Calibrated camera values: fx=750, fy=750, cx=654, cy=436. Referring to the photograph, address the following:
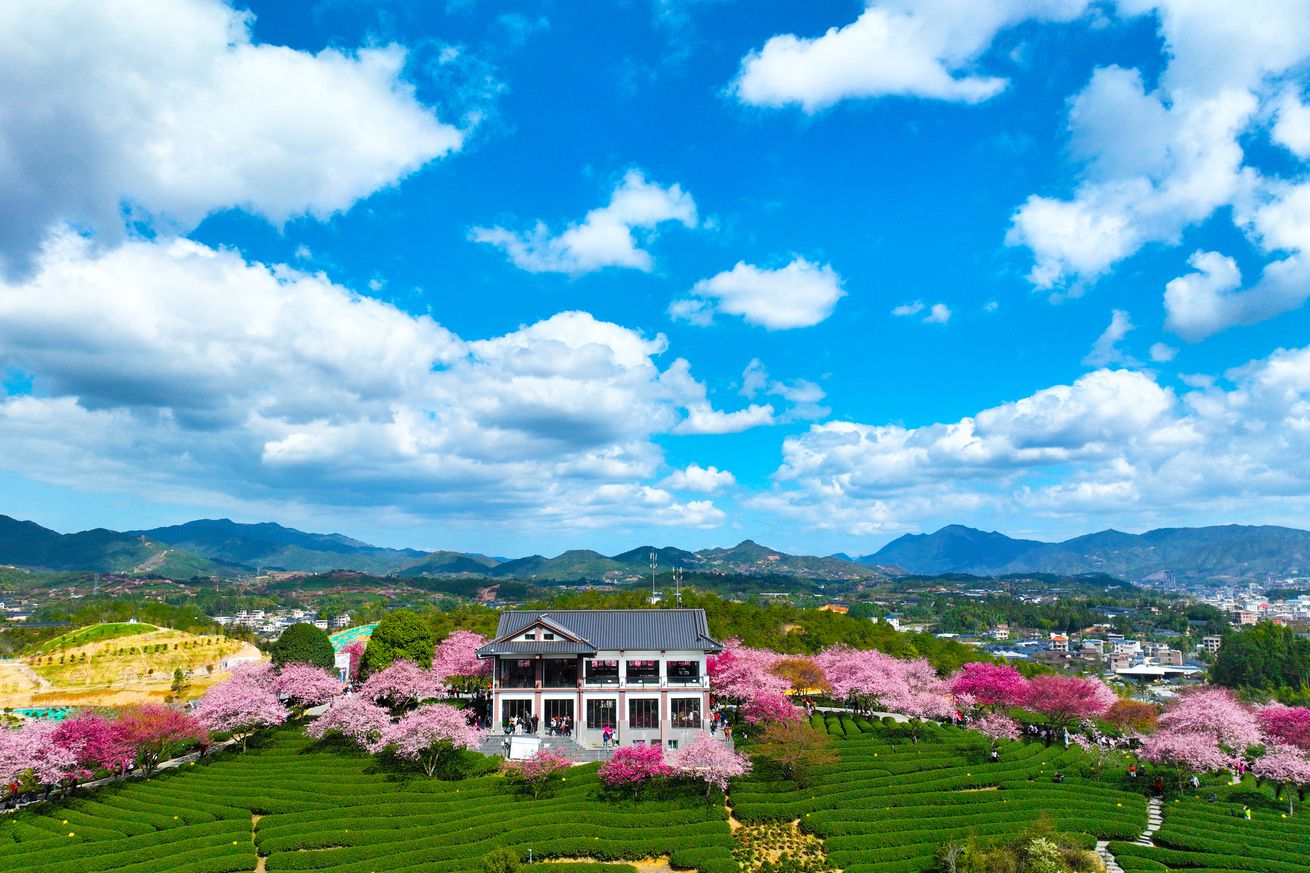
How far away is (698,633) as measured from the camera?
60094 mm

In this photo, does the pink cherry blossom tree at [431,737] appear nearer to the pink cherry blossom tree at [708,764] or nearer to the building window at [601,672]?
the building window at [601,672]

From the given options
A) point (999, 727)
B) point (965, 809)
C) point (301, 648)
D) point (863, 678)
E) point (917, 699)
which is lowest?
point (965, 809)

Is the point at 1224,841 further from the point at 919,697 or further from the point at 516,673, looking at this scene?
the point at 516,673

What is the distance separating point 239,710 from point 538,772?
81.5ft

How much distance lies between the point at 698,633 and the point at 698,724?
6.83m

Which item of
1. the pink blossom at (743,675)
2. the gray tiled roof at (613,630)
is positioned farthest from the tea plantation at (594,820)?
the gray tiled roof at (613,630)

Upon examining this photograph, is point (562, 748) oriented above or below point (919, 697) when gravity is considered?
below

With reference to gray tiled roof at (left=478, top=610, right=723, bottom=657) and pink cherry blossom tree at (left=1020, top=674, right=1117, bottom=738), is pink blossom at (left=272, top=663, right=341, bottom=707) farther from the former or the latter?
pink cherry blossom tree at (left=1020, top=674, right=1117, bottom=738)

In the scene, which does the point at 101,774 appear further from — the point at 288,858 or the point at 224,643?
the point at 224,643

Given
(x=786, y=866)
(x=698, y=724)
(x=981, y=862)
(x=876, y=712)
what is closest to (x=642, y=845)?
(x=786, y=866)

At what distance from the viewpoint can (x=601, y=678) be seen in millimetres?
58094

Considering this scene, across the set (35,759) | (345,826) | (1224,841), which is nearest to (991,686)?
(1224,841)

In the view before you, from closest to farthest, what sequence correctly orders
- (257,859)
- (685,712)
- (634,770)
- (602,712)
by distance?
1. (257,859)
2. (634,770)
3. (602,712)
4. (685,712)

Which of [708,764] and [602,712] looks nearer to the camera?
[708,764]
